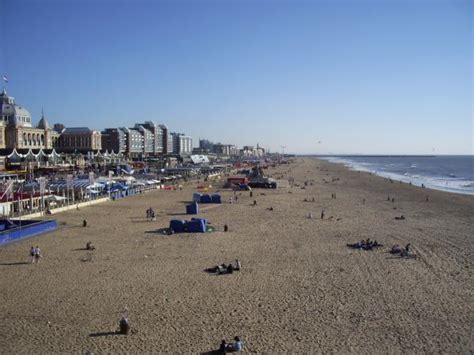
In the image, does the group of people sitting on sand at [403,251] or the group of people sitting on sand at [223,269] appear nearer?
the group of people sitting on sand at [223,269]

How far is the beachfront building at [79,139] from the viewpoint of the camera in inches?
4477

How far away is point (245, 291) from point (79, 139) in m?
109

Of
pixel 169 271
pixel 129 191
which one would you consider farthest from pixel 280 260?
pixel 129 191

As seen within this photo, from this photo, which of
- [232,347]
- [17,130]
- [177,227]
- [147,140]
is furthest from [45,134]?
[232,347]

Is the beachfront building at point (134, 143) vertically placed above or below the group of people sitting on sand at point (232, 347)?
above

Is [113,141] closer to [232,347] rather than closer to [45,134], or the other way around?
[45,134]

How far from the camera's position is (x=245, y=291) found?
1539 cm

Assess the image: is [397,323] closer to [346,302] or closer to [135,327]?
[346,302]

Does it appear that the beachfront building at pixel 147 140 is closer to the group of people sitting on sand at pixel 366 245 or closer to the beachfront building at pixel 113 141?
the beachfront building at pixel 113 141

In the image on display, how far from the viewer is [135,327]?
488 inches

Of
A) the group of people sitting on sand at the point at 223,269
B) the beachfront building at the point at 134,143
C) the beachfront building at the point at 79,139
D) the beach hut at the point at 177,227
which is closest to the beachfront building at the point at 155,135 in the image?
the beachfront building at the point at 134,143

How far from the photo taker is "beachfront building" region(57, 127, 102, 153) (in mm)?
113706

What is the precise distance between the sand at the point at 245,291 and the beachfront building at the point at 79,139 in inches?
3630

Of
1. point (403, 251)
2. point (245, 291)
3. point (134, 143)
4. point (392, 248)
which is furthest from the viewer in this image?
point (134, 143)
